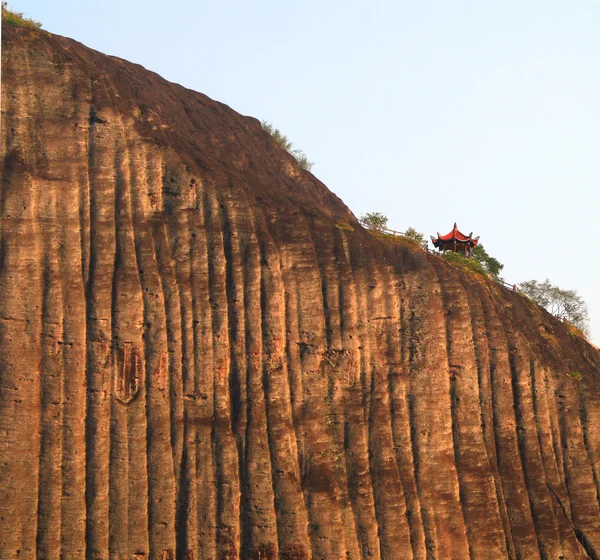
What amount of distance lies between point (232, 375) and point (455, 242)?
43.7ft

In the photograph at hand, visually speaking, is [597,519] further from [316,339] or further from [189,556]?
[189,556]

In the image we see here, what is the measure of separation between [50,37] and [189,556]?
56.2ft

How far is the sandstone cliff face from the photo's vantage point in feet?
94.6

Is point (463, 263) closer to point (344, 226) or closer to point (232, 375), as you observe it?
point (344, 226)

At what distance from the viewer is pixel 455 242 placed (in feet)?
131

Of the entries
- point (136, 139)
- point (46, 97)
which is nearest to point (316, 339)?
point (136, 139)

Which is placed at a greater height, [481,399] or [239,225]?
[239,225]

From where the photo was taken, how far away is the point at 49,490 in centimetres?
2834

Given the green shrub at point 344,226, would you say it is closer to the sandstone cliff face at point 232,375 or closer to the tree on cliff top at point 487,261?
the sandstone cliff face at point 232,375

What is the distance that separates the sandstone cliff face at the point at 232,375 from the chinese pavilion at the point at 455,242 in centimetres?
629

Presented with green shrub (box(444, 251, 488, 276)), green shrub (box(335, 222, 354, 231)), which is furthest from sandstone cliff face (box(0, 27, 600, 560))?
green shrub (box(444, 251, 488, 276))

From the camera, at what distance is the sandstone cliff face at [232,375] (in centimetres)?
2884

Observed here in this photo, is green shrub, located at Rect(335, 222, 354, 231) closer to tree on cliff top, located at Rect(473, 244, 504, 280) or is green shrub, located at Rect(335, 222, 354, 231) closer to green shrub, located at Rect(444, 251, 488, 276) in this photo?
green shrub, located at Rect(444, 251, 488, 276)

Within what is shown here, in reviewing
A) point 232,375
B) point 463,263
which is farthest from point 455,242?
point 232,375
